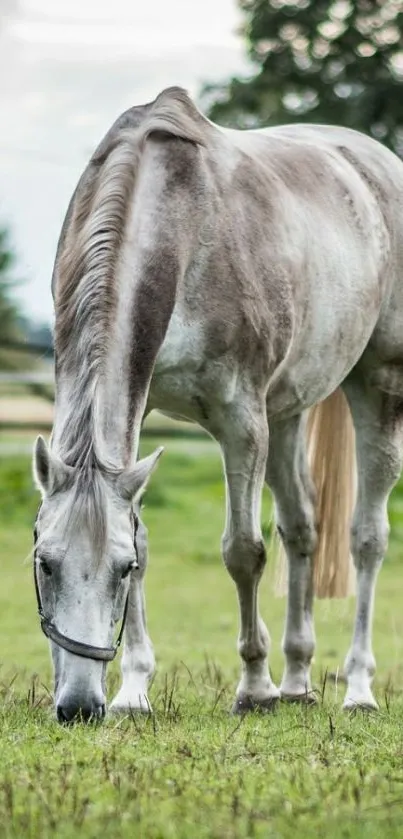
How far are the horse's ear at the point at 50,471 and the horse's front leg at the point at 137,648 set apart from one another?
130 cm

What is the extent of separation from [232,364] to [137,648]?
1294 millimetres

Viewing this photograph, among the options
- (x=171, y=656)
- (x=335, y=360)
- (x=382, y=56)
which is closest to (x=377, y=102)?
(x=382, y=56)

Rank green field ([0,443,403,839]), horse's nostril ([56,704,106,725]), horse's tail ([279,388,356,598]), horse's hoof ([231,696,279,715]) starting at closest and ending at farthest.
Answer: green field ([0,443,403,839]) → horse's nostril ([56,704,106,725]) → horse's hoof ([231,696,279,715]) → horse's tail ([279,388,356,598])

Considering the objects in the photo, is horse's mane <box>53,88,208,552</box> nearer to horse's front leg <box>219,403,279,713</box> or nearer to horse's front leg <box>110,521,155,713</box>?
horse's front leg <box>219,403,279,713</box>

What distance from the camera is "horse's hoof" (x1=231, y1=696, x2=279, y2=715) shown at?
A: 20.3 feet

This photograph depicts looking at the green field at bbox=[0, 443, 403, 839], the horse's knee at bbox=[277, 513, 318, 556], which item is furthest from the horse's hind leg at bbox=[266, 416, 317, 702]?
the green field at bbox=[0, 443, 403, 839]

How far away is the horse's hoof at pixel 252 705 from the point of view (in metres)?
6.18

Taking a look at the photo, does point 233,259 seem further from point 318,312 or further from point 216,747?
point 216,747

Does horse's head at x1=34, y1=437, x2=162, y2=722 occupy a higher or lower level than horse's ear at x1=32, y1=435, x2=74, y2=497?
lower

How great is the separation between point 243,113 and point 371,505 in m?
27.7

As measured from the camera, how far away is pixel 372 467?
7320 mm

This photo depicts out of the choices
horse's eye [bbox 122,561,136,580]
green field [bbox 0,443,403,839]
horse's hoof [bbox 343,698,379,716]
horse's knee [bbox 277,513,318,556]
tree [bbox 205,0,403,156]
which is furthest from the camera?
tree [bbox 205,0,403,156]

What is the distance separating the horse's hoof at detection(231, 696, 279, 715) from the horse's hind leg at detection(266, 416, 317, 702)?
84 centimetres

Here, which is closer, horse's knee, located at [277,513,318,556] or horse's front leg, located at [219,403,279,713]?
horse's front leg, located at [219,403,279,713]
